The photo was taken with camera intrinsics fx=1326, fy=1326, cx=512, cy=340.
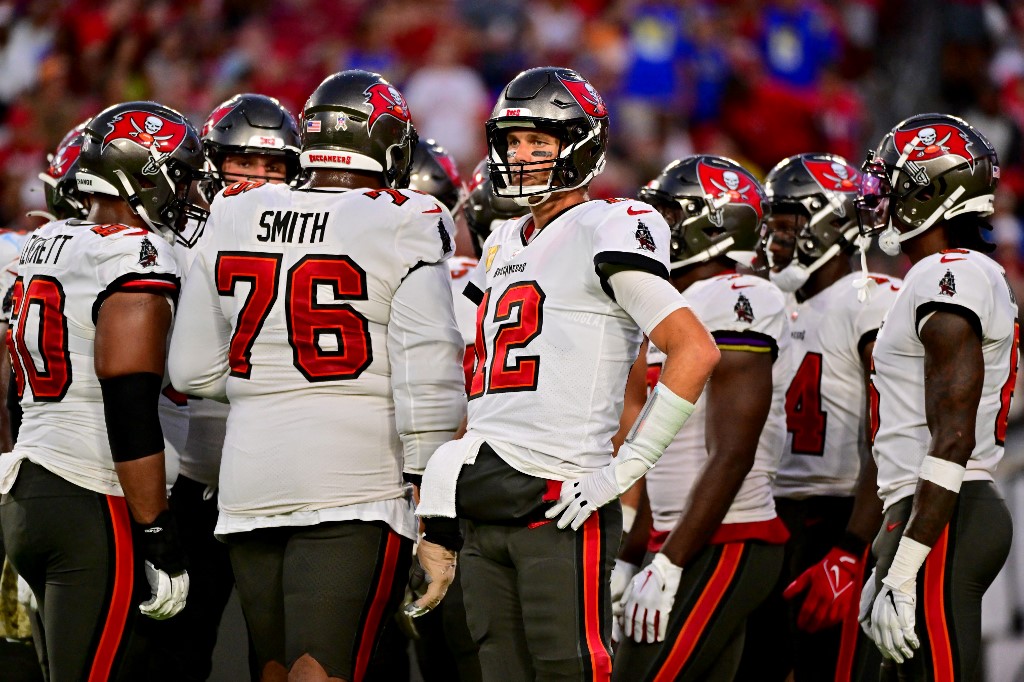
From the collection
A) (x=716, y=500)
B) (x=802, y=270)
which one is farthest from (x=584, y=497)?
(x=802, y=270)

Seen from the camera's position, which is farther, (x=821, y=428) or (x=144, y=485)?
(x=821, y=428)

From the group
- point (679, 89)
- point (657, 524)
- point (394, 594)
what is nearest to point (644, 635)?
point (657, 524)

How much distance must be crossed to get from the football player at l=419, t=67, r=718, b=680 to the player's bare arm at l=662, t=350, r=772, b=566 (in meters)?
0.76

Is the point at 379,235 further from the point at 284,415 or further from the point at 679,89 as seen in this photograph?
the point at 679,89

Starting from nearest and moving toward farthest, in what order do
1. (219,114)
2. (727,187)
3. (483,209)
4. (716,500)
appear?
(716,500)
(727,187)
(219,114)
(483,209)

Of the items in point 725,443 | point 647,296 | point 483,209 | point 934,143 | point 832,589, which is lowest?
point 832,589

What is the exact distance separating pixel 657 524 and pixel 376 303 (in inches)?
58.2

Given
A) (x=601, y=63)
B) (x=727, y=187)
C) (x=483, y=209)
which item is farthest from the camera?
(x=601, y=63)

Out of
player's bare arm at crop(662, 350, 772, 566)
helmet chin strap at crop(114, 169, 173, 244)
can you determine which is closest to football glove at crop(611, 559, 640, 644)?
player's bare arm at crop(662, 350, 772, 566)

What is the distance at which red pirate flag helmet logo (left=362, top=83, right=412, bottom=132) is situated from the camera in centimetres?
420

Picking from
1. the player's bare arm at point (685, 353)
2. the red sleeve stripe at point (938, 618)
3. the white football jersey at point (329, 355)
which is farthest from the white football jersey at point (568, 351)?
the red sleeve stripe at point (938, 618)

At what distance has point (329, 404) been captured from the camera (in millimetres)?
3943

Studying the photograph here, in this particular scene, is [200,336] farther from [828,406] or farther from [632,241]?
[828,406]

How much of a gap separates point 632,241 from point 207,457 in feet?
7.03
